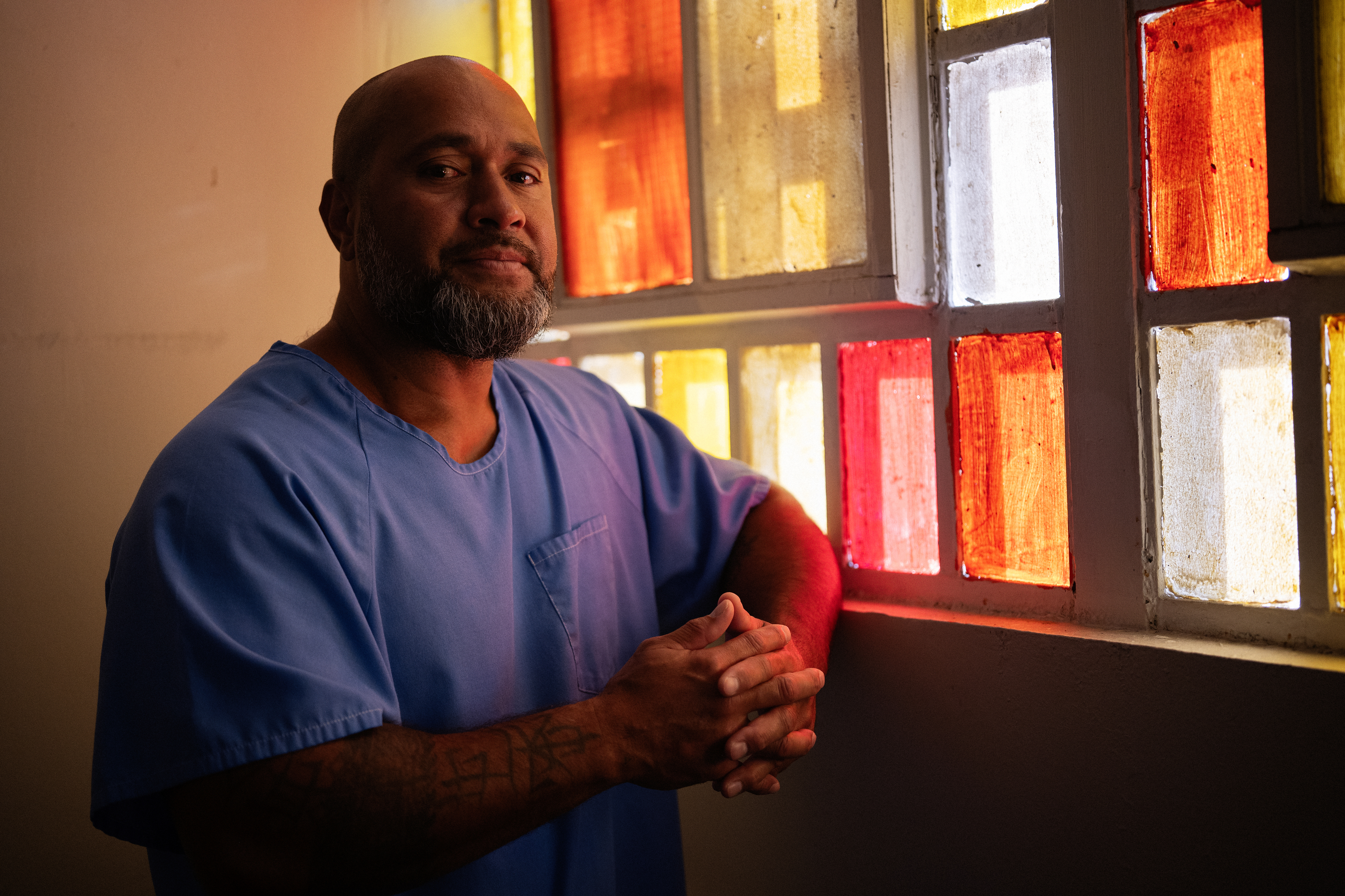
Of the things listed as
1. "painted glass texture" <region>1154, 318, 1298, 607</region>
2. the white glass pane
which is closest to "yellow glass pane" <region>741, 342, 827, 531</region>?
the white glass pane

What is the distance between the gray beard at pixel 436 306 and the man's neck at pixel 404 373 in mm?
19

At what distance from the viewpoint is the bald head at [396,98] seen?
1138 millimetres

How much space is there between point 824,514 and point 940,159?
0.54 meters

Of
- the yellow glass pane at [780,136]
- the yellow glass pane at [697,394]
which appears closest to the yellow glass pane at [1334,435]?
the yellow glass pane at [780,136]

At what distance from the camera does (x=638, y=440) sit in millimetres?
1337

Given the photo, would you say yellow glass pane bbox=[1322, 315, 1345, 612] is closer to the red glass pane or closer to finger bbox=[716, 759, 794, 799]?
the red glass pane

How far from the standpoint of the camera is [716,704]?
975 millimetres

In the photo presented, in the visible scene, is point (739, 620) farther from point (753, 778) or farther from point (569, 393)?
point (569, 393)

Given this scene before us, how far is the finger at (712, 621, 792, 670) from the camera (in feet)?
3.25

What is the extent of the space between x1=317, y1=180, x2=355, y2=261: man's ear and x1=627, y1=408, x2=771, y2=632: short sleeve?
47cm

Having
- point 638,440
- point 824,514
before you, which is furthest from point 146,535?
point 824,514

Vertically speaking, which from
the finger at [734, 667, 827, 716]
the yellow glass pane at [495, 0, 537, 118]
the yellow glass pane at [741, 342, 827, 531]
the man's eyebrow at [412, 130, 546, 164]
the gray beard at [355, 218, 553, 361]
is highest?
the yellow glass pane at [495, 0, 537, 118]

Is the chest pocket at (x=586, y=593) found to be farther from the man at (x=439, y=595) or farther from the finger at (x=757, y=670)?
the finger at (x=757, y=670)

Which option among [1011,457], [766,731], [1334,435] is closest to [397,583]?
[766,731]
